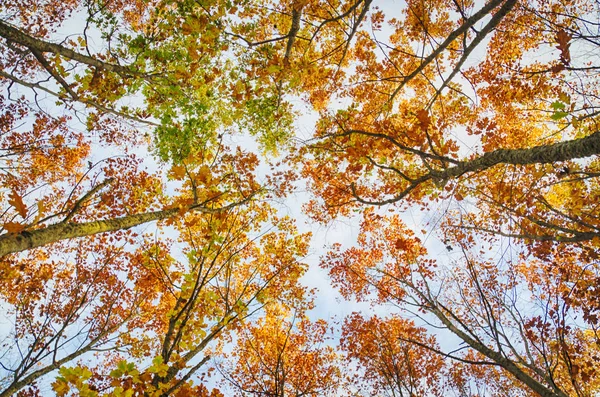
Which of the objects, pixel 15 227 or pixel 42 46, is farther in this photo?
pixel 42 46

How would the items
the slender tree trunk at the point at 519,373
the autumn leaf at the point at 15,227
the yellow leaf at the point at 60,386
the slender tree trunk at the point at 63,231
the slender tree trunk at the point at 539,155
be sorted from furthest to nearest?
the slender tree trunk at the point at 519,373, the slender tree trunk at the point at 63,231, the autumn leaf at the point at 15,227, the yellow leaf at the point at 60,386, the slender tree trunk at the point at 539,155

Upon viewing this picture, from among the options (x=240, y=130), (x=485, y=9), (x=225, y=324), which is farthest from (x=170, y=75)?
(x=485, y=9)

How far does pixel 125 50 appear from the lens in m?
5.91

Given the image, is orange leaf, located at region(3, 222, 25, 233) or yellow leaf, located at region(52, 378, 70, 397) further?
orange leaf, located at region(3, 222, 25, 233)

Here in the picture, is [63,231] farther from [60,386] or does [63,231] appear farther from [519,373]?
[519,373]

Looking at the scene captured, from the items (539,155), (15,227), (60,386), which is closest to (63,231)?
(15,227)

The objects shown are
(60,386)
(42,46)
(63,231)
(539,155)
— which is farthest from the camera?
(42,46)

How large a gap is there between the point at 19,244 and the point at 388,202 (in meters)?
4.58

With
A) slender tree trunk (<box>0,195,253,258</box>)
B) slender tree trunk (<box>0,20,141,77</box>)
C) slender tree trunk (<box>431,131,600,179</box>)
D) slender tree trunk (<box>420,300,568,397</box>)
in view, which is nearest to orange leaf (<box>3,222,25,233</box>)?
slender tree trunk (<box>0,195,253,258</box>)

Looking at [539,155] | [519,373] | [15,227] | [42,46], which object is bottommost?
[519,373]

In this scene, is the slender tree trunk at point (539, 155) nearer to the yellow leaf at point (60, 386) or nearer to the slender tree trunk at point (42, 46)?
the yellow leaf at point (60, 386)

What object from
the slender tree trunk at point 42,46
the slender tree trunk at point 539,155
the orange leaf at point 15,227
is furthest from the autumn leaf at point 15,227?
the slender tree trunk at point 539,155

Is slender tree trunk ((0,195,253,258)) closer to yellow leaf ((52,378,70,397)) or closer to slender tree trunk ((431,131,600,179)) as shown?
yellow leaf ((52,378,70,397))

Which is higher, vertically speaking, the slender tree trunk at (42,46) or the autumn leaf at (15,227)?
the slender tree trunk at (42,46)
